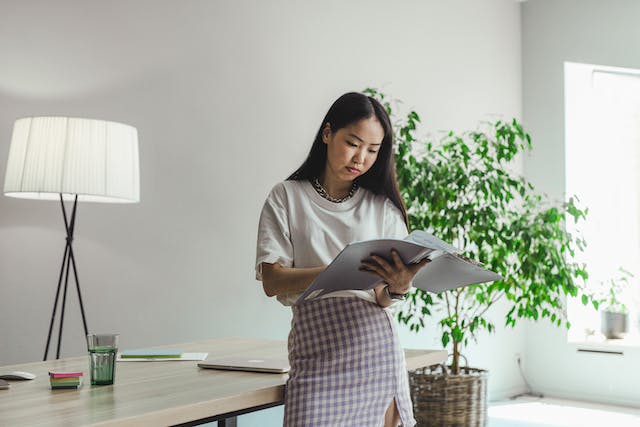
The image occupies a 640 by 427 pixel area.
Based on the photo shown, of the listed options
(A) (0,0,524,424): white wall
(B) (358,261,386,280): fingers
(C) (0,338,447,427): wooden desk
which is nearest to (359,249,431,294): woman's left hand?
(B) (358,261,386,280): fingers

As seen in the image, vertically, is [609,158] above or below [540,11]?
below

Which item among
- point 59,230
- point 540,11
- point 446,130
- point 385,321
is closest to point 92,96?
point 59,230

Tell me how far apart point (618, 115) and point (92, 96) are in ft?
11.8

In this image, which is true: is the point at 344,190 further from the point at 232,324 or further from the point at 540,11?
the point at 540,11

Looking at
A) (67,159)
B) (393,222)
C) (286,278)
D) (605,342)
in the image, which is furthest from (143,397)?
(605,342)

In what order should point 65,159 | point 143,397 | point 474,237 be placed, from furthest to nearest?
point 474,237, point 65,159, point 143,397

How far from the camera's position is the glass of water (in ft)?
5.11

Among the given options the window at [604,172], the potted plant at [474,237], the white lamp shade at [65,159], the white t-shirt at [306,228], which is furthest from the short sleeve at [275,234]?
the window at [604,172]

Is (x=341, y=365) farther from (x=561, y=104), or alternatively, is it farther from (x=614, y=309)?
(x=561, y=104)

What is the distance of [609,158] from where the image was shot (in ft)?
16.6

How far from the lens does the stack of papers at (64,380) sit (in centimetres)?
151

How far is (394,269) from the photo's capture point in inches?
61.5

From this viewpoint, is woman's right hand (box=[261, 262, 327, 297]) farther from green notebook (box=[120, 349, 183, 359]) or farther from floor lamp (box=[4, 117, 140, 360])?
floor lamp (box=[4, 117, 140, 360])

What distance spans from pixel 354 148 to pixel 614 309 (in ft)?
12.0
